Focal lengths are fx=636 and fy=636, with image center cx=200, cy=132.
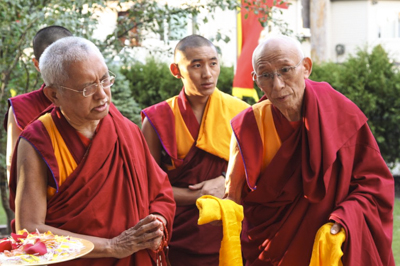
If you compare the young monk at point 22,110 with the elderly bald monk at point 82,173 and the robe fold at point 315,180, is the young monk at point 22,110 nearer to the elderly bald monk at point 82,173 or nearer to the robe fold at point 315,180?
Answer: the elderly bald monk at point 82,173

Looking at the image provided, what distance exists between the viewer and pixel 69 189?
3131 mm

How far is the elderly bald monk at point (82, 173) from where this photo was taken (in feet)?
10.2

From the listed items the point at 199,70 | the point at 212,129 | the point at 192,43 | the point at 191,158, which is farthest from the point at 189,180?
the point at 192,43

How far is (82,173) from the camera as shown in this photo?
3.16 meters

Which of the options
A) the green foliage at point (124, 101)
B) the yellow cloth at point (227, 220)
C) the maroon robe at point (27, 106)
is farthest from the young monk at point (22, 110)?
the green foliage at point (124, 101)

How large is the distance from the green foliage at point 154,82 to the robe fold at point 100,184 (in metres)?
7.95

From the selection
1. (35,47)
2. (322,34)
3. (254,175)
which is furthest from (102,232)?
(322,34)

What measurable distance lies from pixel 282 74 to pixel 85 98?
1061mm

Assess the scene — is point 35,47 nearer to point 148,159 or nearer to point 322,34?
point 148,159

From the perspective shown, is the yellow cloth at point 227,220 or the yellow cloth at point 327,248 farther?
the yellow cloth at point 227,220

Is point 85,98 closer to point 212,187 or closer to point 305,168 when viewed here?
point 305,168

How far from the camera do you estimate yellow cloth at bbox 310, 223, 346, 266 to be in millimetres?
3223

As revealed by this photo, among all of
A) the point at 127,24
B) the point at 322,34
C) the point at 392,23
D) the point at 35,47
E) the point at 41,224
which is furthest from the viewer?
the point at 392,23

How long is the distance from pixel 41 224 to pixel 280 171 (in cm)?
131
